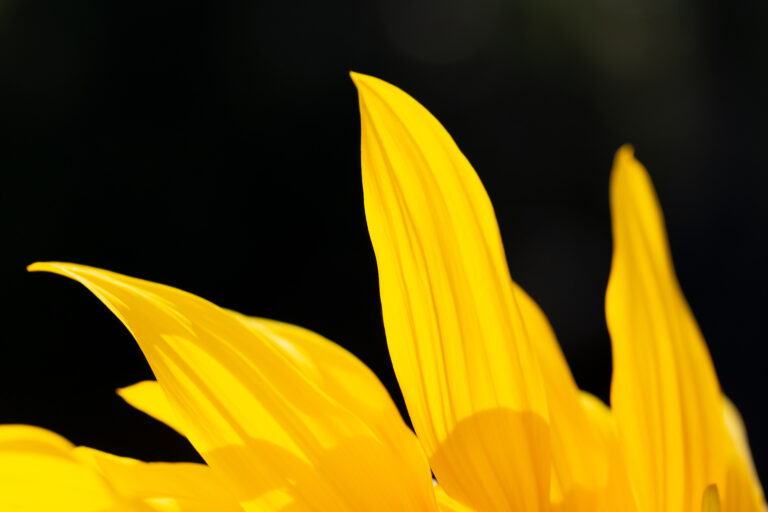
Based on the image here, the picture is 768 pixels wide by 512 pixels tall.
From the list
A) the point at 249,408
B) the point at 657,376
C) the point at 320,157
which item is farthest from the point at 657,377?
the point at 320,157

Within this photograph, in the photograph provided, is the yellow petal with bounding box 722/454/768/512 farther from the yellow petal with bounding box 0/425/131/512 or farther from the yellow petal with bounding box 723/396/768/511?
the yellow petal with bounding box 0/425/131/512

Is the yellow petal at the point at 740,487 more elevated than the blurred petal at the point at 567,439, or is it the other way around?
the blurred petal at the point at 567,439

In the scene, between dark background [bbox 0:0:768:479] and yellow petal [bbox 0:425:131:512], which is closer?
yellow petal [bbox 0:425:131:512]

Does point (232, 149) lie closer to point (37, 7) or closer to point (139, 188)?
point (139, 188)

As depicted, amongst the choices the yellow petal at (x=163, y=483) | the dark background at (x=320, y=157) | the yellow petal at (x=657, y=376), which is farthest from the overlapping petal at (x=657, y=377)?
the dark background at (x=320, y=157)

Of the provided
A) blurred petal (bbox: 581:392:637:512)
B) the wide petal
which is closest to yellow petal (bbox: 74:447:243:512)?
the wide petal

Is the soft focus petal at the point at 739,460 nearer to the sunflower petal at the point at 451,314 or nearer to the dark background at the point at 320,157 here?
the sunflower petal at the point at 451,314
